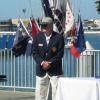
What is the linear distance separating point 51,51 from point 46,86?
2.22 ft

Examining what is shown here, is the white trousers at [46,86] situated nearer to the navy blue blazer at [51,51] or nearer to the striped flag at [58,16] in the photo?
the navy blue blazer at [51,51]

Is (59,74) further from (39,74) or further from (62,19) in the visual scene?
(62,19)

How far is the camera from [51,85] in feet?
30.1

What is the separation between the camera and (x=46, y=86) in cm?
920

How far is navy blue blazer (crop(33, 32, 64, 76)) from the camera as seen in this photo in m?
8.95

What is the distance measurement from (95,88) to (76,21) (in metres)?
4.18

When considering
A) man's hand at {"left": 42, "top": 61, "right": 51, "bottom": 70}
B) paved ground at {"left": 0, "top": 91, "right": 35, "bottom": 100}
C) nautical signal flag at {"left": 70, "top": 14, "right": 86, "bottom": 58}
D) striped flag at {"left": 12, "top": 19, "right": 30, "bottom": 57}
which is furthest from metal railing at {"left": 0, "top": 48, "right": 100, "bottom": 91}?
man's hand at {"left": 42, "top": 61, "right": 51, "bottom": 70}

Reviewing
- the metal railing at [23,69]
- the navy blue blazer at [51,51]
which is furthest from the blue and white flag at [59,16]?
the metal railing at [23,69]

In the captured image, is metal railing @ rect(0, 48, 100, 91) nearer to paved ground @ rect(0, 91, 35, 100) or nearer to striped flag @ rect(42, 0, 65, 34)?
paved ground @ rect(0, 91, 35, 100)

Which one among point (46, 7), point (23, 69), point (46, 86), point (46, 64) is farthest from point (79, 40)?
point (23, 69)

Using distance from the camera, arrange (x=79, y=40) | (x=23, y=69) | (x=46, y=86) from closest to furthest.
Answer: (x=46, y=86) → (x=79, y=40) → (x=23, y=69)

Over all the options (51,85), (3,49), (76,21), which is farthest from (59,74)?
(3,49)

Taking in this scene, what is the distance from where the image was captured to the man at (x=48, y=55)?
894 centimetres

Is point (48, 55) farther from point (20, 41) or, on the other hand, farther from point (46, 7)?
point (20, 41)
